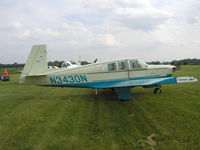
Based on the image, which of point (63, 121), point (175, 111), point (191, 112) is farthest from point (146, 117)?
point (63, 121)

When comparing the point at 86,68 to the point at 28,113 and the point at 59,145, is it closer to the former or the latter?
the point at 28,113

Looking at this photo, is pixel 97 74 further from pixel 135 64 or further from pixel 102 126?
pixel 102 126

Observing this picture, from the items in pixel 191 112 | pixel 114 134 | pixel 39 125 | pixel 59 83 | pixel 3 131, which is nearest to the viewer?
pixel 114 134

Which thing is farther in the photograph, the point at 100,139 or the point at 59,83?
the point at 59,83

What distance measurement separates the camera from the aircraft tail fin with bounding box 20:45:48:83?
7.53 m

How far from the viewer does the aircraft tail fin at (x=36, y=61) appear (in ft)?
24.7

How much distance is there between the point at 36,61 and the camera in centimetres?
755

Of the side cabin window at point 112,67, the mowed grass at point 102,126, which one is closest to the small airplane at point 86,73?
the side cabin window at point 112,67

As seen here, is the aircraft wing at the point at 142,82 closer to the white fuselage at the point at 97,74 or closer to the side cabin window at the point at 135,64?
the white fuselage at the point at 97,74

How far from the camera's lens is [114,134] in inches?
157

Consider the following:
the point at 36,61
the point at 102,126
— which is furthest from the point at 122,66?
the point at 36,61

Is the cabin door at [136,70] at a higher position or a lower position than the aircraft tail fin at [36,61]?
lower

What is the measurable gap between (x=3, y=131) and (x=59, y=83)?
137 inches

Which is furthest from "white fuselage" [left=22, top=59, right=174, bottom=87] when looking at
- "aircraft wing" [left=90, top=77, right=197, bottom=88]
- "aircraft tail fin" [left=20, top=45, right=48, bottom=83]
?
"aircraft tail fin" [left=20, top=45, right=48, bottom=83]
